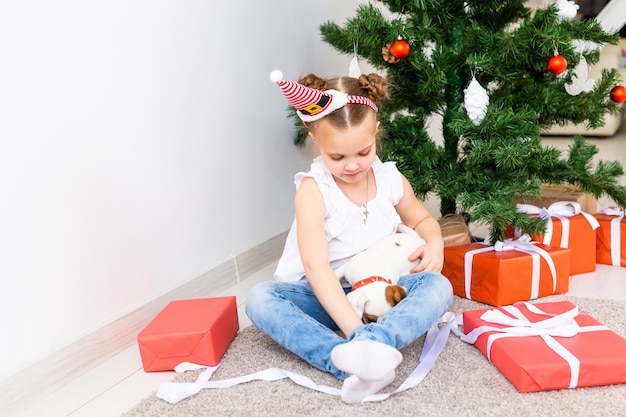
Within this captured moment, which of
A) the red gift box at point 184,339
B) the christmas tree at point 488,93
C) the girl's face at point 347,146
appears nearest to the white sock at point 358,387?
the red gift box at point 184,339

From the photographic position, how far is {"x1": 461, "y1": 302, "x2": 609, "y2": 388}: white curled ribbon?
0.97m

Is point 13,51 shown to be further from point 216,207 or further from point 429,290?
point 429,290

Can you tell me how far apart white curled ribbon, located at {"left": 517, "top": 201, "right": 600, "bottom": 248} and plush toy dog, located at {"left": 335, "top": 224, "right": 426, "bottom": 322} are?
382 millimetres

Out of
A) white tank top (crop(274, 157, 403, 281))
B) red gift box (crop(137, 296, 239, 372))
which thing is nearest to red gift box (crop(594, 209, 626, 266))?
white tank top (crop(274, 157, 403, 281))

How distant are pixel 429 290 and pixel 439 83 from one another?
512mm

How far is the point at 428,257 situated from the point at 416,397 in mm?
328

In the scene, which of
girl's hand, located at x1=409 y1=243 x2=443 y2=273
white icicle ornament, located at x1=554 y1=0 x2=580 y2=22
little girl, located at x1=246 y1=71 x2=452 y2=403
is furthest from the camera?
white icicle ornament, located at x1=554 y1=0 x2=580 y2=22

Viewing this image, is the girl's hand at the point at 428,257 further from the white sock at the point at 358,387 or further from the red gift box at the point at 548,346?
the white sock at the point at 358,387

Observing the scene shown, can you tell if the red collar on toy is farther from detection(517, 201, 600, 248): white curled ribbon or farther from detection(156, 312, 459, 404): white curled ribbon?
detection(517, 201, 600, 248): white curled ribbon

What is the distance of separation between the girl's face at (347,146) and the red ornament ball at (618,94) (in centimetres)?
63

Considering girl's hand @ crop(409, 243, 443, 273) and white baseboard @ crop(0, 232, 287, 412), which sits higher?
girl's hand @ crop(409, 243, 443, 273)

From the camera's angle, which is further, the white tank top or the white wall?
the white tank top

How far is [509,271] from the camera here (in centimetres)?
122

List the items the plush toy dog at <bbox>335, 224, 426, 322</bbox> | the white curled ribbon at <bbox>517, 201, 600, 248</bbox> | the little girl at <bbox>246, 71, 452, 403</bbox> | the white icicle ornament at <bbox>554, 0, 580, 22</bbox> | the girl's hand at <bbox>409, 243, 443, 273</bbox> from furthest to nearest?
the white curled ribbon at <bbox>517, 201, 600, 248</bbox> < the white icicle ornament at <bbox>554, 0, 580, 22</bbox> < the girl's hand at <bbox>409, 243, 443, 273</bbox> < the plush toy dog at <bbox>335, 224, 426, 322</bbox> < the little girl at <bbox>246, 71, 452, 403</bbox>
